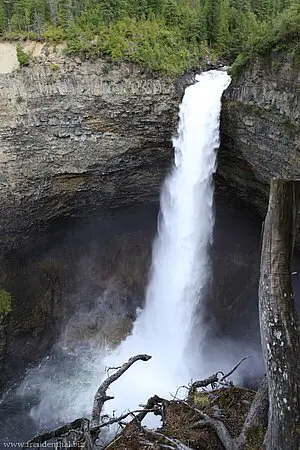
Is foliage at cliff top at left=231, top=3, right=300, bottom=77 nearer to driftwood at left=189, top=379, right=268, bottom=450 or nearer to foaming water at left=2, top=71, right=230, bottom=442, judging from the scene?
foaming water at left=2, top=71, right=230, bottom=442

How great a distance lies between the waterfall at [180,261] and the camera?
42.7ft

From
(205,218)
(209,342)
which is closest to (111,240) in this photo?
(205,218)

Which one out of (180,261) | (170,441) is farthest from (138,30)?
(170,441)

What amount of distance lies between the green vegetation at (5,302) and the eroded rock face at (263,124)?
8.41m

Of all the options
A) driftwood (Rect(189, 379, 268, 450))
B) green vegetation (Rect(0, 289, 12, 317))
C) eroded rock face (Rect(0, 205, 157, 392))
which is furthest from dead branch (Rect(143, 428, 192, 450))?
eroded rock face (Rect(0, 205, 157, 392))

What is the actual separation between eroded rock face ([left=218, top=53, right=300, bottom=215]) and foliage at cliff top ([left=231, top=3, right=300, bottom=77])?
178 millimetres

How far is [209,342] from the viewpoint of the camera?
50.3ft

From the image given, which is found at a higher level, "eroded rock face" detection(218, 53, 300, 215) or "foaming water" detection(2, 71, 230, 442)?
"eroded rock face" detection(218, 53, 300, 215)

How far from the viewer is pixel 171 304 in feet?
51.0

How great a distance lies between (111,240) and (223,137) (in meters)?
6.33

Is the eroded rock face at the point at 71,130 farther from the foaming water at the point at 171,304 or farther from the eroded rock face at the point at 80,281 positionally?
the eroded rock face at the point at 80,281

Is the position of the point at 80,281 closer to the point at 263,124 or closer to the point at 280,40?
the point at 263,124

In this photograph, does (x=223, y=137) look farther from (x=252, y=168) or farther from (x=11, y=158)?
(x=11, y=158)

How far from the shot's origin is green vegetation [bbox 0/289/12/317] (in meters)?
14.0
